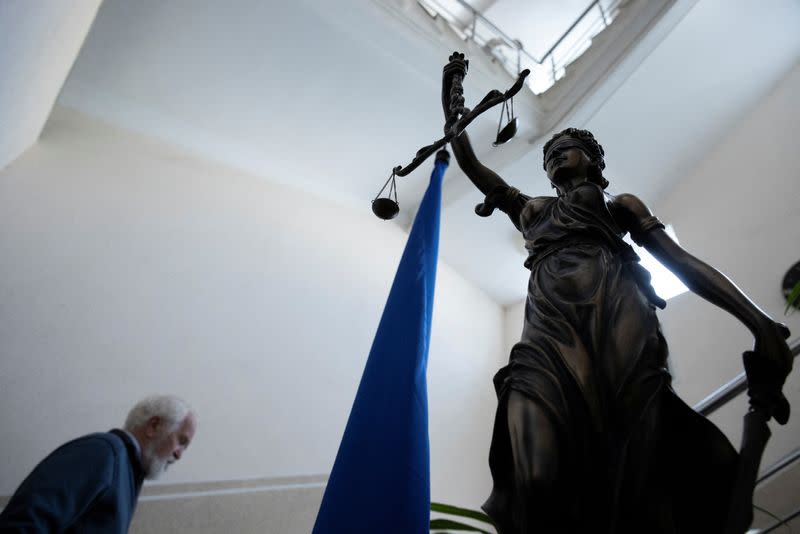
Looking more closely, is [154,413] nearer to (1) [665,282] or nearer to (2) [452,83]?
(2) [452,83]

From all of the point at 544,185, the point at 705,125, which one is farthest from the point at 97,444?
the point at 705,125

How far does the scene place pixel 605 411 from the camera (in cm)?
99

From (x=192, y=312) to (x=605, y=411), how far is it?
3.38m

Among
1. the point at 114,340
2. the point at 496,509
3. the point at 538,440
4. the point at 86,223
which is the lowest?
the point at 496,509

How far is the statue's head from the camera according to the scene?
143 cm

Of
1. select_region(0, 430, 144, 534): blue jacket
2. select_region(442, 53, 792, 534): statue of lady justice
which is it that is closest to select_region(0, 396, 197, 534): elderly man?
select_region(0, 430, 144, 534): blue jacket

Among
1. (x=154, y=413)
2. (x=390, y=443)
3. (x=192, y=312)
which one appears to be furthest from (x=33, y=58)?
(x=390, y=443)

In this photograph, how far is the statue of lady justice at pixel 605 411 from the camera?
943 millimetres

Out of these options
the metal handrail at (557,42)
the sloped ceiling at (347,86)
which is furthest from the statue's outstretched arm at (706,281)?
the metal handrail at (557,42)

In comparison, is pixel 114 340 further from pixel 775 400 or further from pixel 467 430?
pixel 775 400

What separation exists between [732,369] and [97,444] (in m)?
3.64

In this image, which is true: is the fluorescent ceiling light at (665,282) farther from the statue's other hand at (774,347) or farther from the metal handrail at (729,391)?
the statue's other hand at (774,347)

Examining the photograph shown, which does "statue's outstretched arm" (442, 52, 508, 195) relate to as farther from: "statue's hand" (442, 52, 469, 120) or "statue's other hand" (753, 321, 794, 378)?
"statue's other hand" (753, 321, 794, 378)

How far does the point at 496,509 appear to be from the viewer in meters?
1.04
